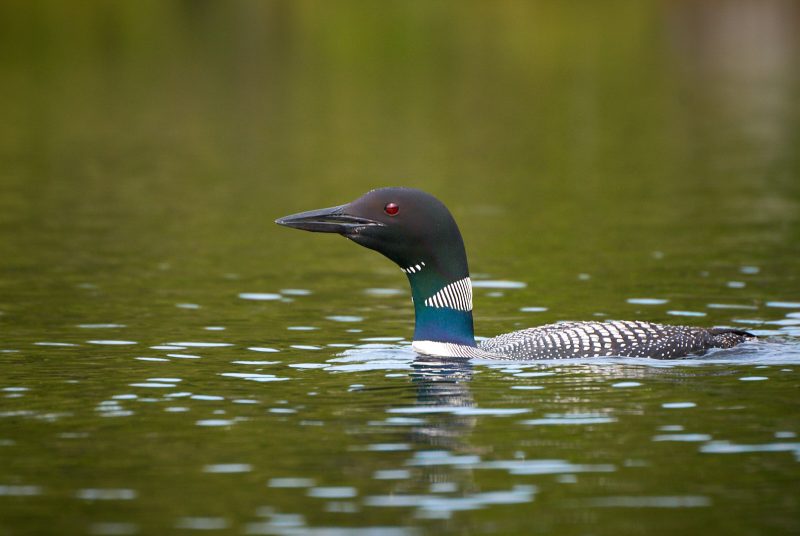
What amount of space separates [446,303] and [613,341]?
1.07 metres

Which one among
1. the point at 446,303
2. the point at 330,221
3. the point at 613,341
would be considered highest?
the point at 330,221

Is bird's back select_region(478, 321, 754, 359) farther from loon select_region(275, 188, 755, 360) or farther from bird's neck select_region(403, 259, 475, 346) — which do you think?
bird's neck select_region(403, 259, 475, 346)

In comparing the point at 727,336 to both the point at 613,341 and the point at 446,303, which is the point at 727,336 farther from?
the point at 446,303

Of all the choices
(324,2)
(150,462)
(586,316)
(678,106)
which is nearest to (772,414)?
(150,462)

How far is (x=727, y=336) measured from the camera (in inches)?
410

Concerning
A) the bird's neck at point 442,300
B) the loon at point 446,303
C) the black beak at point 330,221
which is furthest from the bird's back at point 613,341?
the black beak at point 330,221

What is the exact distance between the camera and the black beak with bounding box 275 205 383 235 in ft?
33.6

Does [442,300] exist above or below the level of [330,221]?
below

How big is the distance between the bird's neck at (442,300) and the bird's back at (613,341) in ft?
1.00

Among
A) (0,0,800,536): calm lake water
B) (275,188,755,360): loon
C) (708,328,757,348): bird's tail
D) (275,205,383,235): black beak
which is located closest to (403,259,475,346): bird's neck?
(275,188,755,360): loon

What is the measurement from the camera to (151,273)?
48.7ft

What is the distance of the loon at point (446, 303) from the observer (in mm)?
10164

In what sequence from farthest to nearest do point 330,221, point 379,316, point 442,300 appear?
point 379,316 < point 442,300 < point 330,221

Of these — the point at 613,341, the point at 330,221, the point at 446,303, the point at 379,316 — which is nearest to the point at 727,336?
the point at 613,341
